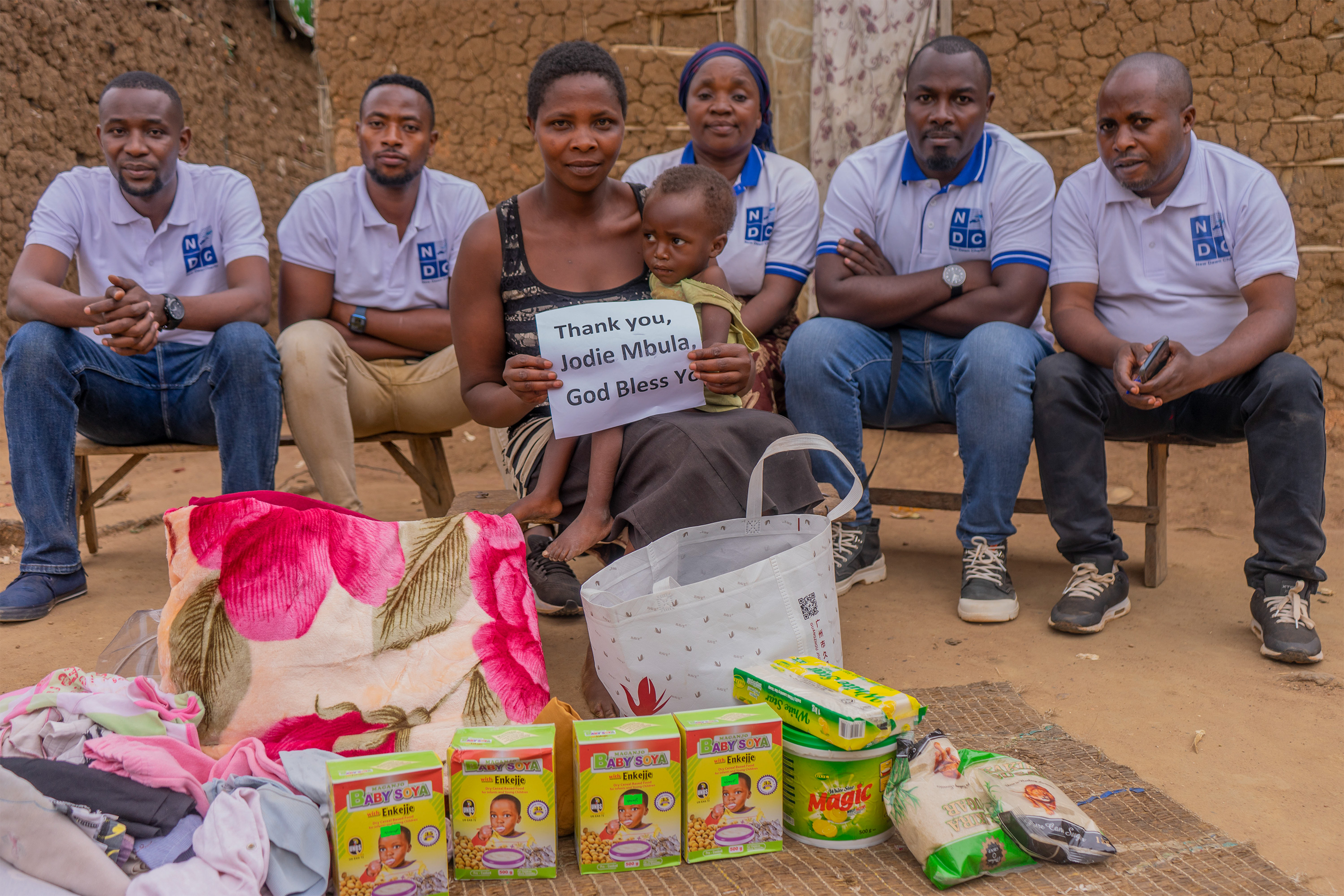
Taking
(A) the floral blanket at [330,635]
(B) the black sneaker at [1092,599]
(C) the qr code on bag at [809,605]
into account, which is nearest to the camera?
(A) the floral blanket at [330,635]

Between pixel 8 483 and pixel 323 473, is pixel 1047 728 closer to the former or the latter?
pixel 323 473

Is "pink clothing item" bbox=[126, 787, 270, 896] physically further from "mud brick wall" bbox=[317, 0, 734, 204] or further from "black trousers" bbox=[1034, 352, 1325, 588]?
"mud brick wall" bbox=[317, 0, 734, 204]

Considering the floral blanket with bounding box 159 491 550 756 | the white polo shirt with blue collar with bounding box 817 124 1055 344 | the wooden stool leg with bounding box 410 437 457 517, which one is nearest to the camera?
the floral blanket with bounding box 159 491 550 756

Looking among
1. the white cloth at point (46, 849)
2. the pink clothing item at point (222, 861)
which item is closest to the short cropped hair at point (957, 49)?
the pink clothing item at point (222, 861)

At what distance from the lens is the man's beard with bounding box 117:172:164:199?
353 cm

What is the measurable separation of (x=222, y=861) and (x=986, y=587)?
7.53ft

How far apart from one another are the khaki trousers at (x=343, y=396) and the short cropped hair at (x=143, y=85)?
3.12ft

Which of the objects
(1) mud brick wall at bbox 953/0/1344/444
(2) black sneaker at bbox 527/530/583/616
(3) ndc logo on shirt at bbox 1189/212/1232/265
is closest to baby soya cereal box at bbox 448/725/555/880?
(2) black sneaker at bbox 527/530/583/616

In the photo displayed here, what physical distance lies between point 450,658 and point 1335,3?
4.20 metres

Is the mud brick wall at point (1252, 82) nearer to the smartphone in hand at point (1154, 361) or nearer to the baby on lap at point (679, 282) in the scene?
the smartphone in hand at point (1154, 361)

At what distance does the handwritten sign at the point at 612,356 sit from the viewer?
94.1 inches

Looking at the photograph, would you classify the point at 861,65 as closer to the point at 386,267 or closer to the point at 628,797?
the point at 386,267

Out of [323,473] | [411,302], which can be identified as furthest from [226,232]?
[323,473]

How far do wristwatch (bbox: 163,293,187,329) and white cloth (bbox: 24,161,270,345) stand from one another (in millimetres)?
163
